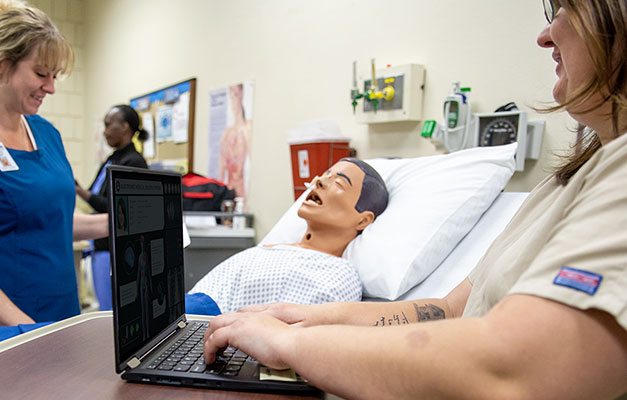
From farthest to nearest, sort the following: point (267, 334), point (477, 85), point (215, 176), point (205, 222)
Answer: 1. point (215, 176)
2. point (205, 222)
3. point (477, 85)
4. point (267, 334)

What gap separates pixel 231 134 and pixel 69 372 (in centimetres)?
292

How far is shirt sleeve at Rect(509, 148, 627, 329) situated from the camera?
0.46m

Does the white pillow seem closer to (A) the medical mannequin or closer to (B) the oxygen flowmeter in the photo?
(A) the medical mannequin

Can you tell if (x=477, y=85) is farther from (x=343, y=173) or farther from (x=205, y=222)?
(x=205, y=222)

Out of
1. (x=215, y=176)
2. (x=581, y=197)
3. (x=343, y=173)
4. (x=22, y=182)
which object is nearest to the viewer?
(x=581, y=197)

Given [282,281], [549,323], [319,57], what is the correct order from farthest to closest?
[319,57] < [282,281] < [549,323]

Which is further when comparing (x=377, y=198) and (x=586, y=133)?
(x=377, y=198)

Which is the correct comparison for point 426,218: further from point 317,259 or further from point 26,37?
point 26,37

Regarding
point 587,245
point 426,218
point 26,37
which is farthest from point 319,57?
point 587,245

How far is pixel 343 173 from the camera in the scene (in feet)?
5.71

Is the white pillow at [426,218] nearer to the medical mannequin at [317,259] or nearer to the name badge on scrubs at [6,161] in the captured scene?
the medical mannequin at [317,259]

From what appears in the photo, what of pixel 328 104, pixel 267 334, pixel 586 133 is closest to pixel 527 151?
pixel 586 133

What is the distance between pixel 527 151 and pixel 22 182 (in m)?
1.67

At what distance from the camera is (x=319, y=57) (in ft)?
8.94
